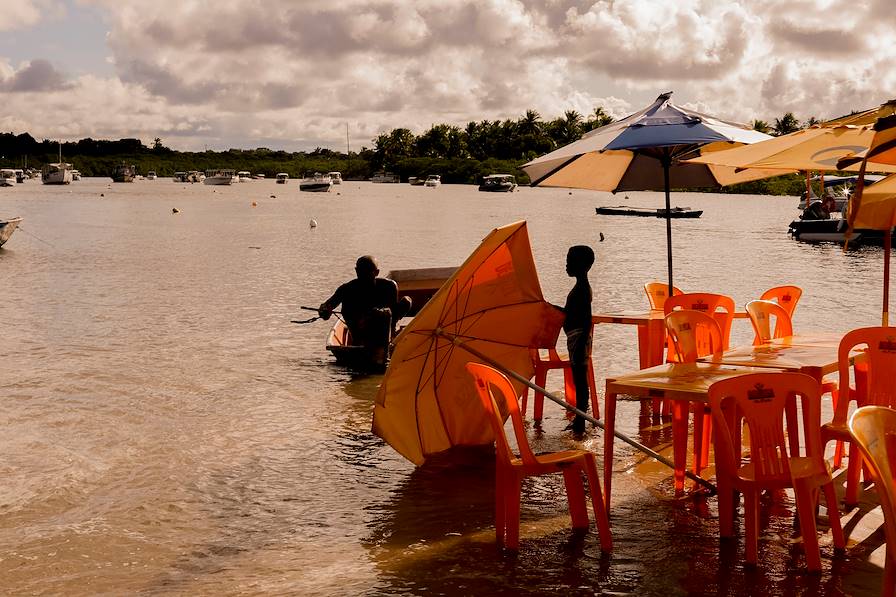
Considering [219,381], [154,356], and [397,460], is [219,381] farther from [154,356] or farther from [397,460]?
[397,460]

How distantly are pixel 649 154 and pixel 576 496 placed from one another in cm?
523

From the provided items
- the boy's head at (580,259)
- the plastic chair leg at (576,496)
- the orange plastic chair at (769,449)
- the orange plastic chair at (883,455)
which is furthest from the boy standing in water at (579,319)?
the orange plastic chair at (883,455)

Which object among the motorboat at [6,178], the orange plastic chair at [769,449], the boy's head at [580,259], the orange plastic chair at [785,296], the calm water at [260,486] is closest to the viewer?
the orange plastic chair at [769,449]

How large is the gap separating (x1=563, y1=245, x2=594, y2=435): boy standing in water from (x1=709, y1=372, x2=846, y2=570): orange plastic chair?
297cm

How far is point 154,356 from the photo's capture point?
1434 cm

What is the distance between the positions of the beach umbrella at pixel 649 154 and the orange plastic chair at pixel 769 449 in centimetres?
283

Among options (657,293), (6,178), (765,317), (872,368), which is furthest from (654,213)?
(6,178)

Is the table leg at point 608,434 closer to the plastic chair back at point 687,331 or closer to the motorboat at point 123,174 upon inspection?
the plastic chair back at point 687,331

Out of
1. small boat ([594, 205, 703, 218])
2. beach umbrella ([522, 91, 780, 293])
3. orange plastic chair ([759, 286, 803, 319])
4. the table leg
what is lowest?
the table leg

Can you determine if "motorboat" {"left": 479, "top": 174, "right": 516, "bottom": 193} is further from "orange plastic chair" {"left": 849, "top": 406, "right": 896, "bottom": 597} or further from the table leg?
"orange plastic chair" {"left": 849, "top": 406, "right": 896, "bottom": 597}

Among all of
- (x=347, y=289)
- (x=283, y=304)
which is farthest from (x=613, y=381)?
(x=283, y=304)

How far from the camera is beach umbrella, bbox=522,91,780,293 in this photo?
8.57 metres

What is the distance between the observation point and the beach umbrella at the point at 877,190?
529 centimetres

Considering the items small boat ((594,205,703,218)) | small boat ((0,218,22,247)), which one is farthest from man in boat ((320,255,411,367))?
small boat ((594,205,703,218))
